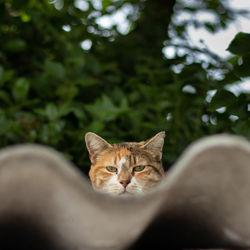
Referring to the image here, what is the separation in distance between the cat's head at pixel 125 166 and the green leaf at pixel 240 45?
358mm

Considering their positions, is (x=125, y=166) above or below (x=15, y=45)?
above

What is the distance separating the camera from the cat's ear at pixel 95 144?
52.7 inches

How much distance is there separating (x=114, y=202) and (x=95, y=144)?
2.49 feet

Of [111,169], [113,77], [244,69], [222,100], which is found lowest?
[113,77]

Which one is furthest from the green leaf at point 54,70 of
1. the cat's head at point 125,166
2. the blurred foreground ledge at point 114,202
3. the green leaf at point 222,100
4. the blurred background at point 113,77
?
the blurred foreground ledge at point 114,202

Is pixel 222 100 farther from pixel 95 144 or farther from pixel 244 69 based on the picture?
pixel 95 144

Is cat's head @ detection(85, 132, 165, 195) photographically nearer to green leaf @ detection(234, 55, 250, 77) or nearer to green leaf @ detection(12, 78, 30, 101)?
green leaf @ detection(234, 55, 250, 77)

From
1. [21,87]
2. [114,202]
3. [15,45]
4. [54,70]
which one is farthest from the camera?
[15,45]

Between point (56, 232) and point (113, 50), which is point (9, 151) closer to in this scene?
point (56, 232)

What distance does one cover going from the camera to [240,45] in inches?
48.3

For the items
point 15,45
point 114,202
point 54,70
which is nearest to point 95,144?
point 114,202

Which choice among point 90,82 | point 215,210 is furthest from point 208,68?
point 215,210

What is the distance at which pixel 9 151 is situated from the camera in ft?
1.82

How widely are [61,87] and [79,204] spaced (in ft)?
6.46
